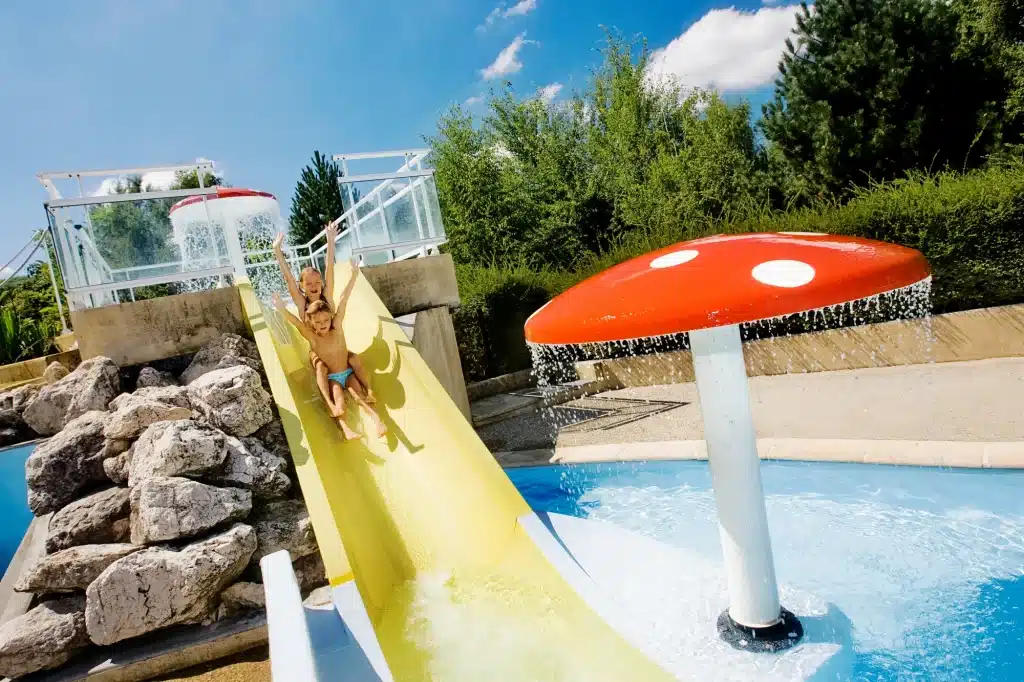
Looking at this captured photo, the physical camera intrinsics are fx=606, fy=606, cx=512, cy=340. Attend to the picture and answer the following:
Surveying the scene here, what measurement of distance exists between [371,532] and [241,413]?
145 cm

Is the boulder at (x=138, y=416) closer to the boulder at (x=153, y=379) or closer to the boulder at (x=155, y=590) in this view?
the boulder at (x=153, y=379)

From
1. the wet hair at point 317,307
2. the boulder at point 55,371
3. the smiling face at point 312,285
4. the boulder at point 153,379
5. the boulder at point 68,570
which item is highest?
the smiling face at point 312,285

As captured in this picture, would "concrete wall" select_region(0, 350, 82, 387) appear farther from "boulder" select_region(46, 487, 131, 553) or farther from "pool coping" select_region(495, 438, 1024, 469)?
"pool coping" select_region(495, 438, 1024, 469)

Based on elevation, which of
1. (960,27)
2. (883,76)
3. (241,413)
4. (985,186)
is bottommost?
(241,413)

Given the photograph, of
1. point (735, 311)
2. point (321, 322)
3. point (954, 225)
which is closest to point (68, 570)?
point (321, 322)

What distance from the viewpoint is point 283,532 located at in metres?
3.95

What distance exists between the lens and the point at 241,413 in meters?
4.63

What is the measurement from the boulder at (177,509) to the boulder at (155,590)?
0.38ft

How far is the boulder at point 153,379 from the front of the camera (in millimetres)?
5527

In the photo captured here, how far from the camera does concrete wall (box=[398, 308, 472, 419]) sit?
24.9ft

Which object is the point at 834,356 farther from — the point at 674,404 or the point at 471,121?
the point at 471,121

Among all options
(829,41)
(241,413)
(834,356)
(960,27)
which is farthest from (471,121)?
(241,413)

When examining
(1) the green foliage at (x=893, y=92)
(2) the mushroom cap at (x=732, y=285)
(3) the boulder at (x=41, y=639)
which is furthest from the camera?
(1) the green foliage at (x=893, y=92)

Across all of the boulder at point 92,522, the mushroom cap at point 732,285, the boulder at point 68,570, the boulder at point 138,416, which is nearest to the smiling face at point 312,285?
the boulder at point 138,416
